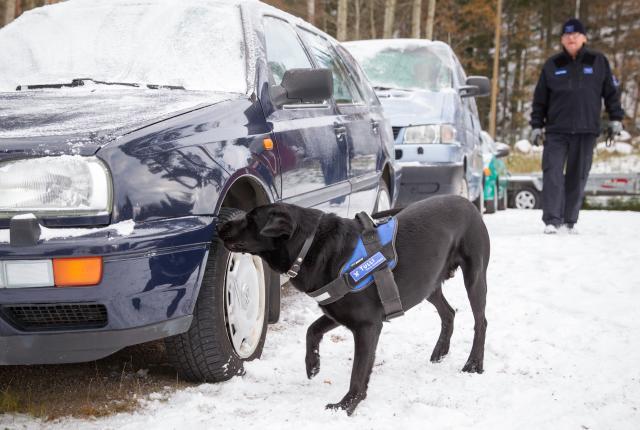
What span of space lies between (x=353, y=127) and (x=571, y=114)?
13.1 feet

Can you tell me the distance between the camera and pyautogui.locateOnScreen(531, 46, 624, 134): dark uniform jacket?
7.71 metres

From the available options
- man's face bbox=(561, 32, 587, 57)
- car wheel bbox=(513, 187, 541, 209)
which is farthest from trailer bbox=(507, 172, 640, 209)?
man's face bbox=(561, 32, 587, 57)

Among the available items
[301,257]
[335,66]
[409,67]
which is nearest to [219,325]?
[301,257]

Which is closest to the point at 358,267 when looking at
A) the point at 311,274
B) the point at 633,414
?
the point at 311,274

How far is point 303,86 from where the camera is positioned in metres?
3.53

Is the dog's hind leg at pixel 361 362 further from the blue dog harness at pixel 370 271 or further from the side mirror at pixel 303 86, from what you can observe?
the side mirror at pixel 303 86

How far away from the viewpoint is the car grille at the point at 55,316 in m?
2.46

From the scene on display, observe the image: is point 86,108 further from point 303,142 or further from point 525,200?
point 525,200

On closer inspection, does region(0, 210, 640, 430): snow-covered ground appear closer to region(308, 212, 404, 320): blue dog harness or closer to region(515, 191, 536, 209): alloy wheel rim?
region(308, 212, 404, 320): blue dog harness

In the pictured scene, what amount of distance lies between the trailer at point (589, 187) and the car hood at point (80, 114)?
12816 millimetres

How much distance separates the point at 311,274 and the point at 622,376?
1.73 meters

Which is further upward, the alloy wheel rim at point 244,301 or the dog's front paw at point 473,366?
the alloy wheel rim at point 244,301

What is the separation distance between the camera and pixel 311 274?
9.63 ft

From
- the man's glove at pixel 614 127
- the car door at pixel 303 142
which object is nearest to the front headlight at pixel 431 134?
the man's glove at pixel 614 127
